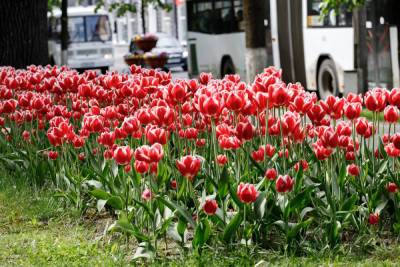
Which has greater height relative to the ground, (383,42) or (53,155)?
(383,42)

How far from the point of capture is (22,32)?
580 inches

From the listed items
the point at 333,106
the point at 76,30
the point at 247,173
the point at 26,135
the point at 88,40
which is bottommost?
the point at 247,173

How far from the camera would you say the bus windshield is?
41844mm

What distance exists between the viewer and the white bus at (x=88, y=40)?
4188 centimetres

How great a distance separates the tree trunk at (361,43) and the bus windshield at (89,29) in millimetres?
23846

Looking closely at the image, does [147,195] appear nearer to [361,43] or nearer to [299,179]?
[299,179]

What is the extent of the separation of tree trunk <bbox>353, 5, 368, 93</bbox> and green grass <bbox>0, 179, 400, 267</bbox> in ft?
38.7

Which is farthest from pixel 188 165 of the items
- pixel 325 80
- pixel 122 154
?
pixel 325 80

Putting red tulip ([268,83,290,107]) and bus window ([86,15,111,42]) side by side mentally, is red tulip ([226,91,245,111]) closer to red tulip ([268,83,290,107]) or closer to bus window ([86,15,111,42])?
red tulip ([268,83,290,107])

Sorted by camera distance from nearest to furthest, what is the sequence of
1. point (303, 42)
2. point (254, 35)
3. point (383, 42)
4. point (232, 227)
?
point (232, 227) < point (383, 42) < point (254, 35) < point (303, 42)

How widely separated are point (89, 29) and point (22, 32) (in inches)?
1092

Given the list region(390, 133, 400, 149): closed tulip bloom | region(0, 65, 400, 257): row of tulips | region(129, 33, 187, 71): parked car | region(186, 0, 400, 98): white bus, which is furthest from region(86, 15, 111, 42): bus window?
region(390, 133, 400, 149): closed tulip bloom

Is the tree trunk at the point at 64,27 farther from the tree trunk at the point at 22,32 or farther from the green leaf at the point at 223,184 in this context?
the green leaf at the point at 223,184

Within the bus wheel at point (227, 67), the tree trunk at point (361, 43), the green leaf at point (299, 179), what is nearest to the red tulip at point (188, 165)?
the green leaf at point (299, 179)
